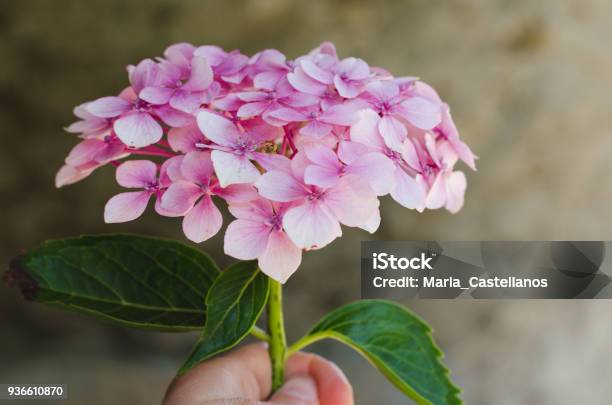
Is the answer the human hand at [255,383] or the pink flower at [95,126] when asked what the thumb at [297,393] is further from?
the pink flower at [95,126]

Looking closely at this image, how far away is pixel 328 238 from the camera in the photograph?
1.22ft

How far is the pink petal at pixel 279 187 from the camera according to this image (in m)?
0.37

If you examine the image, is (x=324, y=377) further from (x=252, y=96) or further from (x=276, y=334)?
(x=252, y=96)

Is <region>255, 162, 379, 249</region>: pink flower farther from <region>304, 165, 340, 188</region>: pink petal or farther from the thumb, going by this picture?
the thumb

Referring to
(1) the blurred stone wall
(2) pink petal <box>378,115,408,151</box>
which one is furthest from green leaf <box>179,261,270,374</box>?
(1) the blurred stone wall

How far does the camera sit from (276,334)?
0.55 metres

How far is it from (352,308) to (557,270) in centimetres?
32

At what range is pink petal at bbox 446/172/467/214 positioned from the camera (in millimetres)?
512

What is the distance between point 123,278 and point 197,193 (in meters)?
0.18

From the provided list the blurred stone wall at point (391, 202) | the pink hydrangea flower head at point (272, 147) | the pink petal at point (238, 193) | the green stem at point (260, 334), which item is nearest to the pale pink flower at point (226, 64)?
the pink hydrangea flower head at point (272, 147)

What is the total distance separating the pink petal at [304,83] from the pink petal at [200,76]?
55 mm

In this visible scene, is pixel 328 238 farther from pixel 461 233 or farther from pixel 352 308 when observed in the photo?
pixel 461 233

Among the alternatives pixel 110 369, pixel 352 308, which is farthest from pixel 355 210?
pixel 110 369

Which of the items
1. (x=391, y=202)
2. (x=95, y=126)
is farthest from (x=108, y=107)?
(x=391, y=202)
